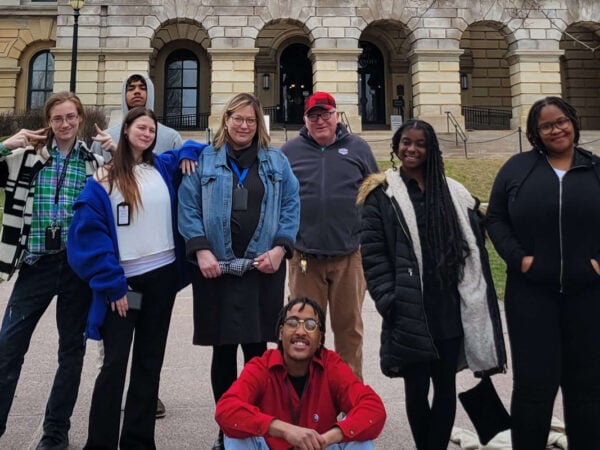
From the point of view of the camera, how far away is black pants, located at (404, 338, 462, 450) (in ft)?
10.4

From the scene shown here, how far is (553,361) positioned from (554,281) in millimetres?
468

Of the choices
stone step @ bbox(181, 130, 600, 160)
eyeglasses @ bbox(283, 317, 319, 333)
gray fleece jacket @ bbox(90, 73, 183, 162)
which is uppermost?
stone step @ bbox(181, 130, 600, 160)

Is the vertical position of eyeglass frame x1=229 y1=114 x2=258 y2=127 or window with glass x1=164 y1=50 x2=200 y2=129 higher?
window with glass x1=164 y1=50 x2=200 y2=129

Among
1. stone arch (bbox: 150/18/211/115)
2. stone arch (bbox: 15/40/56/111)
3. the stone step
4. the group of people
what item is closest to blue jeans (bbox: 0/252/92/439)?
the group of people

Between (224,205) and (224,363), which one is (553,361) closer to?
(224,363)

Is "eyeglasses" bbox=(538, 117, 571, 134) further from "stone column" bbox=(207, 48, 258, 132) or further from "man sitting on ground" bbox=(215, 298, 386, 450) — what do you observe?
"stone column" bbox=(207, 48, 258, 132)

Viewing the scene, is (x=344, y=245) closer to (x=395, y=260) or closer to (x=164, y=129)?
(x=395, y=260)

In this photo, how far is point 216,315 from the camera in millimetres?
3480

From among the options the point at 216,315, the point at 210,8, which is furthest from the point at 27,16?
the point at 216,315

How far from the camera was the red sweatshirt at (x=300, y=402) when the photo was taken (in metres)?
2.71

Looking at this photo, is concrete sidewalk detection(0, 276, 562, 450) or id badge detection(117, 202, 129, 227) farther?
concrete sidewalk detection(0, 276, 562, 450)

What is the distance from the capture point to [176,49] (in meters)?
26.6

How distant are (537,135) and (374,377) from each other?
2.95 meters

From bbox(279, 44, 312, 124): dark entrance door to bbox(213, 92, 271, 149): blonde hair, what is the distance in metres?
23.8
